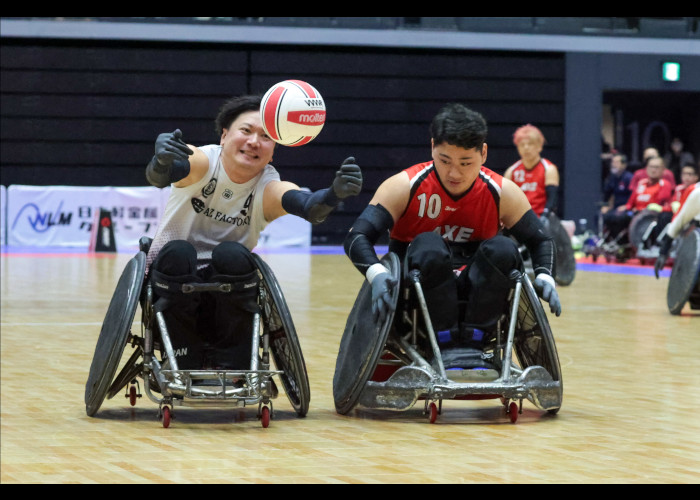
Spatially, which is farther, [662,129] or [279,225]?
[662,129]

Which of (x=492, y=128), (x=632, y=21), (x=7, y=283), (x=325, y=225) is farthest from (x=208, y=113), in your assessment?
A: (x=7, y=283)

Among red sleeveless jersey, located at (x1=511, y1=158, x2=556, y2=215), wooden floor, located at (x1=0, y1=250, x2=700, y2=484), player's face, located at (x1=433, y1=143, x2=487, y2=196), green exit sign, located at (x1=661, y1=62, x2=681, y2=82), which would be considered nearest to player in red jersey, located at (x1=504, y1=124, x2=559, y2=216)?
red sleeveless jersey, located at (x1=511, y1=158, x2=556, y2=215)

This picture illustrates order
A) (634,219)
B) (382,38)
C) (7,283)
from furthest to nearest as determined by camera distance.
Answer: (382,38) < (634,219) < (7,283)

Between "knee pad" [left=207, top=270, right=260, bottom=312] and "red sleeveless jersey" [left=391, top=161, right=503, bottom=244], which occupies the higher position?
"red sleeveless jersey" [left=391, top=161, right=503, bottom=244]

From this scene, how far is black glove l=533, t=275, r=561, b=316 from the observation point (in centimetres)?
527

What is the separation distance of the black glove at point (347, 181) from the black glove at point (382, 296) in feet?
1.43

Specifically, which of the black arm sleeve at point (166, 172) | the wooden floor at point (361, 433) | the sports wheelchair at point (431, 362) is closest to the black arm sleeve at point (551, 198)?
the wooden floor at point (361, 433)

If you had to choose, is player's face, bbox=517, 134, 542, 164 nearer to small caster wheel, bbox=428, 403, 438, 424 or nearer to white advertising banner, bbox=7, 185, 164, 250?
white advertising banner, bbox=7, 185, 164, 250

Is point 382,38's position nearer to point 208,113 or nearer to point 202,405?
point 208,113

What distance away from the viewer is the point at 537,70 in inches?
956

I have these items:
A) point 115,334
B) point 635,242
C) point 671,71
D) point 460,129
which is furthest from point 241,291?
point 671,71

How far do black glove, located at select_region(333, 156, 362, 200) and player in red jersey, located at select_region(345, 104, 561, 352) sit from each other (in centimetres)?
31

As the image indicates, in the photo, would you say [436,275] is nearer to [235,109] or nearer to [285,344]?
[285,344]

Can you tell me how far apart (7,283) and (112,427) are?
8694mm
